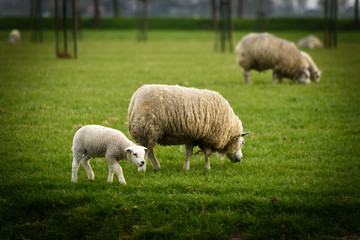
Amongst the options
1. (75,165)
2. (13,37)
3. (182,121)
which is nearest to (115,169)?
(75,165)

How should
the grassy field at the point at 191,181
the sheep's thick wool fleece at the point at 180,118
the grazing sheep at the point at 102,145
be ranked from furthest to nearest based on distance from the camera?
the sheep's thick wool fleece at the point at 180,118
the grazing sheep at the point at 102,145
the grassy field at the point at 191,181

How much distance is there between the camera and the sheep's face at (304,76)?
55.7ft

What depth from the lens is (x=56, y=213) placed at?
6223 mm

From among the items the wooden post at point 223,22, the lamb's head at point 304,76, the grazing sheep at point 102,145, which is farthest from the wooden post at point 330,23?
the grazing sheep at point 102,145

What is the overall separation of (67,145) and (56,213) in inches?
114

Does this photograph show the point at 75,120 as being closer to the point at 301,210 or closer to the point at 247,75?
the point at 301,210

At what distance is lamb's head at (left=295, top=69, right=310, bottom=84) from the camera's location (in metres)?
17.0

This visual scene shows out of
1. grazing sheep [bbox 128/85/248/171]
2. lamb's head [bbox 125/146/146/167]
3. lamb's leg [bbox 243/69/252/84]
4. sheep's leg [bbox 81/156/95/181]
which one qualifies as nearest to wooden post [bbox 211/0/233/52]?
lamb's leg [bbox 243/69/252/84]

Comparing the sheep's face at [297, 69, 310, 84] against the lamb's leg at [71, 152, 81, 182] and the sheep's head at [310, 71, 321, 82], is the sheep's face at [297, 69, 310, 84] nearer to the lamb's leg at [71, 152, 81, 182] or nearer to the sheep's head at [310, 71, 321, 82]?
the sheep's head at [310, 71, 321, 82]

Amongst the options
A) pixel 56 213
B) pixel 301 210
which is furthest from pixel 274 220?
pixel 56 213

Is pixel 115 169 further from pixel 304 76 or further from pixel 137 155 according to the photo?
pixel 304 76

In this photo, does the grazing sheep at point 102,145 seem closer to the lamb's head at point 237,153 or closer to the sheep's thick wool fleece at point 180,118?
the sheep's thick wool fleece at point 180,118

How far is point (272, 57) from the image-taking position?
16484 mm

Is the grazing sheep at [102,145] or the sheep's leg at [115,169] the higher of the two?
the grazing sheep at [102,145]
